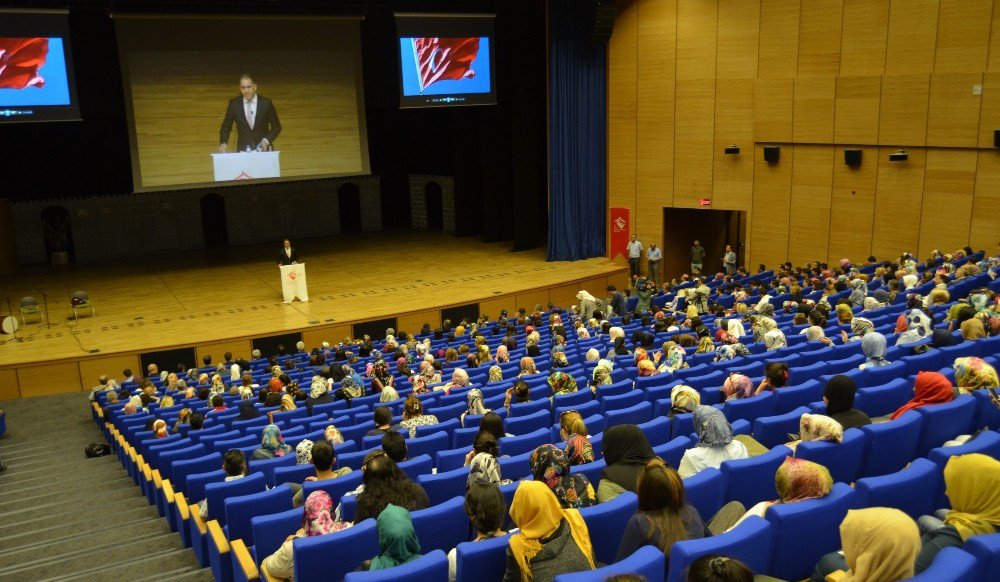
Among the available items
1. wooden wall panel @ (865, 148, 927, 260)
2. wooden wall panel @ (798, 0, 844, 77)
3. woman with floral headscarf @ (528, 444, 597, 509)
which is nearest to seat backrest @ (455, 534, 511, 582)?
woman with floral headscarf @ (528, 444, 597, 509)

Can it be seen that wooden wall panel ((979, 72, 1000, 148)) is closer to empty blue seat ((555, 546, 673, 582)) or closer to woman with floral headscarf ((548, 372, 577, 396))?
woman with floral headscarf ((548, 372, 577, 396))

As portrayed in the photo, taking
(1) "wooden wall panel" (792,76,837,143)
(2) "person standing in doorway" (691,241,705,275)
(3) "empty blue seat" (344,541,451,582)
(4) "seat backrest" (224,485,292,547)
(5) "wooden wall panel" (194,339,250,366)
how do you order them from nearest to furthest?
(3) "empty blue seat" (344,541,451,582), (4) "seat backrest" (224,485,292,547), (5) "wooden wall panel" (194,339,250,366), (1) "wooden wall panel" (792,76,837,143), (2) "person standing in doorway" (691,241,705,275)

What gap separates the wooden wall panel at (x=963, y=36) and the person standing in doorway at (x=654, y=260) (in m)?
7.58

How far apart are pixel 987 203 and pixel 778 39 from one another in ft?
19.3

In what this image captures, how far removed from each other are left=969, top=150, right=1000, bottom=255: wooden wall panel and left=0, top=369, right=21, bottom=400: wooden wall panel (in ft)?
62.0

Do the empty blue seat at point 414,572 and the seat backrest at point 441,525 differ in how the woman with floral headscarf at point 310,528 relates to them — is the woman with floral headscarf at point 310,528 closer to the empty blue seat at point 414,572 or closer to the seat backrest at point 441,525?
the seat backrest at point 441,525

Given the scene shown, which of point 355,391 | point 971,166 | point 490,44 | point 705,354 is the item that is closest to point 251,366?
point 355,391

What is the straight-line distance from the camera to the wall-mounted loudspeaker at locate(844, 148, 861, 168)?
17797mm

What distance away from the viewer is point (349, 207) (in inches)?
1163

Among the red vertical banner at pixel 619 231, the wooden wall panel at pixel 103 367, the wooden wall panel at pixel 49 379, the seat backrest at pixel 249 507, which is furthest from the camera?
the red vertical banner at pixel 619 231

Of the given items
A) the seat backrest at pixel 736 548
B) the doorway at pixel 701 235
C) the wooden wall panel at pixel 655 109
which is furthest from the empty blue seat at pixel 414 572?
the doorway at pixel 701 235

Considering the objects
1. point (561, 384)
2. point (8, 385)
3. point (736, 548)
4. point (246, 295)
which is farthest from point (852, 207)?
point (8, 385)

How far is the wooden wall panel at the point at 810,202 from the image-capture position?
18.6m

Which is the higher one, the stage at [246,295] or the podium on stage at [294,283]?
the podium on stage at [294,283]
